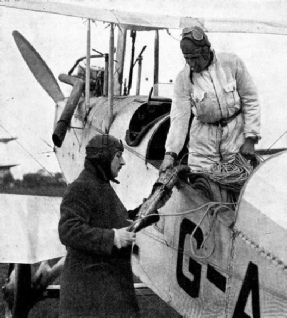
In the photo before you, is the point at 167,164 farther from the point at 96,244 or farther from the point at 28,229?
the point at 28,229

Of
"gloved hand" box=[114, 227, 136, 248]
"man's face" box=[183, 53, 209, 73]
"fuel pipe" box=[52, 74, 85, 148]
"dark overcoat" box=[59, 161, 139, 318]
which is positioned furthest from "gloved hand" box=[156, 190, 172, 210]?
"fuel pipe" box=[52, 74, 85, 148]

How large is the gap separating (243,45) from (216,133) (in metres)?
7.00

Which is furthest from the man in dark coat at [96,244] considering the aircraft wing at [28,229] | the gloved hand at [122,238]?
the aircraft wing at [28,229]

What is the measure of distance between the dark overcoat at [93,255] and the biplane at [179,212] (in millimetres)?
451

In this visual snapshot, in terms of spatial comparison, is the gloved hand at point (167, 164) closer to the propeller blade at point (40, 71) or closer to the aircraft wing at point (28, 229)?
the aircraft wing at point (28, 229)

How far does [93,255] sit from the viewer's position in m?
2.50

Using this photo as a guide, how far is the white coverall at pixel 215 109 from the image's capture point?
3.21 meters

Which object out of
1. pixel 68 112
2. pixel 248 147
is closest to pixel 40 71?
pixel 68 112

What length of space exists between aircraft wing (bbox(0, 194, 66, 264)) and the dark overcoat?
215cm

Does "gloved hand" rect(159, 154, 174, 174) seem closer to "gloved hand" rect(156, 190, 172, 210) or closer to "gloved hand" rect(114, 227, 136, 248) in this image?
"gloved hand" rect(156, 190, 172, 210)

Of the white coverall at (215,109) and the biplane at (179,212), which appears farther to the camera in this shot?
the white coverall at (215,109)

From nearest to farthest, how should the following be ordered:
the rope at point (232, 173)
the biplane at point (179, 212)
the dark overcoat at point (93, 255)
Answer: the biplane at point (179, 212) → the dark overcoat at point (93, 255) → the rope at point (232, 173)

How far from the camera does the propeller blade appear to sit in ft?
21.9

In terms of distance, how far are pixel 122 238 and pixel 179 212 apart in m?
0.82
